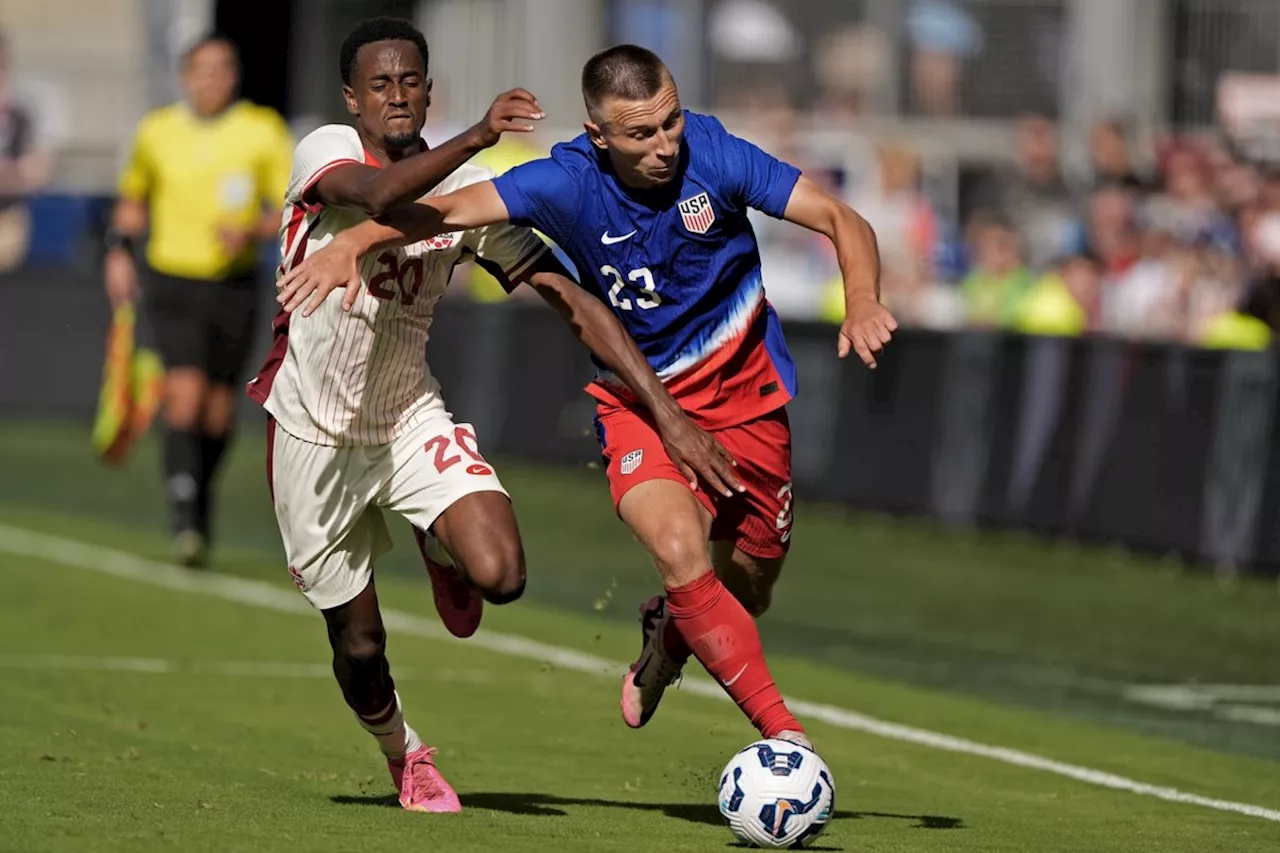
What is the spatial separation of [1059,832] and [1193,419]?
25.1ft

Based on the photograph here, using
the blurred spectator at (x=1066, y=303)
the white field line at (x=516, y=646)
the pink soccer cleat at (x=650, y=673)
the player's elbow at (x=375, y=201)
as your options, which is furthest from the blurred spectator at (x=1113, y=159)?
the player's elbow at (x=375, y=201)

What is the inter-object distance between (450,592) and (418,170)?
156 centimetres

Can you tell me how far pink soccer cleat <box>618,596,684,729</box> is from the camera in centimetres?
853

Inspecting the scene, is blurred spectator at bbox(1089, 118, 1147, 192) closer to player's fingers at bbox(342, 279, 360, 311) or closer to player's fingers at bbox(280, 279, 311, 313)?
player's fingers at bbox(342, 279, 360, 311)

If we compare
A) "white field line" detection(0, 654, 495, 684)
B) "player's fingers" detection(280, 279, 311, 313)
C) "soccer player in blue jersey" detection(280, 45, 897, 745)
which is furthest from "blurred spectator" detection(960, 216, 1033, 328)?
"player's fingers" detection(280, 279, 311, 313)

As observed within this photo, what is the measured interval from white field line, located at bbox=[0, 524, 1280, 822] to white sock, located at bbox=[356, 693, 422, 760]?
2512 millimetres

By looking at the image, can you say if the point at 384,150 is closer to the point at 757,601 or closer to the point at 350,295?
the point at 350,295

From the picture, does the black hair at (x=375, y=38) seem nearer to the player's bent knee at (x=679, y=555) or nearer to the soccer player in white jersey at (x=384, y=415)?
the soccer player in white jersey at (x=384, y=415)

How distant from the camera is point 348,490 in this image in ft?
25.7

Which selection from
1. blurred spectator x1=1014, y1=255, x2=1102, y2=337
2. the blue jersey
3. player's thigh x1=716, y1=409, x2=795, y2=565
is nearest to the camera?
the blue jersey

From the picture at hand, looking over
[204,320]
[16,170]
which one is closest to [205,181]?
[204,320]

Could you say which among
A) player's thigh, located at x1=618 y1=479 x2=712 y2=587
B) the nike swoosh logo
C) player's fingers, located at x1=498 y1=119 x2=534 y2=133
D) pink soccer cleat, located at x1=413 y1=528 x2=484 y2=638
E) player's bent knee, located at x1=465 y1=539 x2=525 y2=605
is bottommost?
pink soccer cleat, located at x1=413 y1=528 x2=484 y2=638

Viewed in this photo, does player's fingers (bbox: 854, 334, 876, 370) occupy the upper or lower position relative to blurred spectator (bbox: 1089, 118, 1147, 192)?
upper

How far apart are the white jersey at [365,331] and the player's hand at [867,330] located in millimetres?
1050
